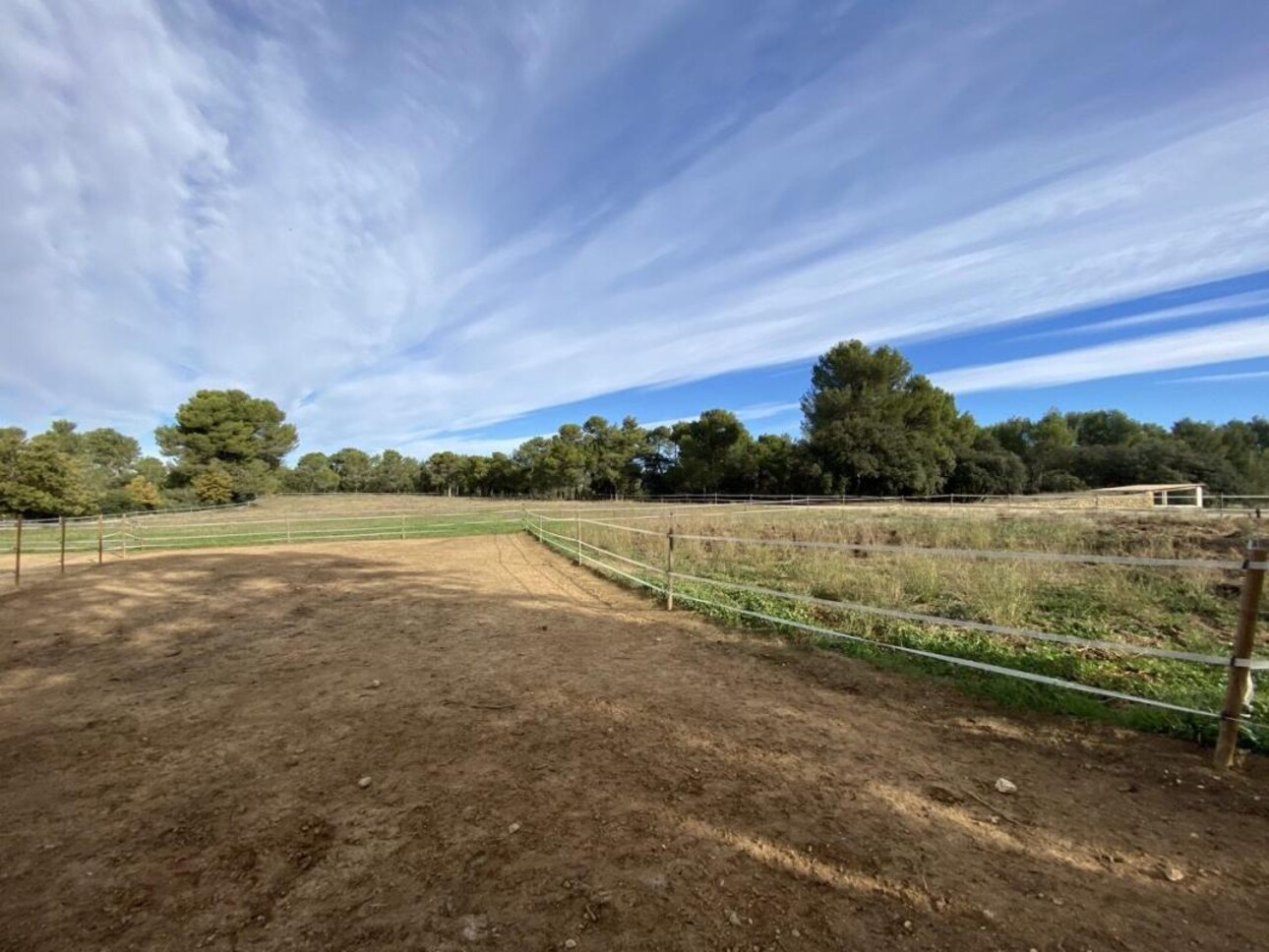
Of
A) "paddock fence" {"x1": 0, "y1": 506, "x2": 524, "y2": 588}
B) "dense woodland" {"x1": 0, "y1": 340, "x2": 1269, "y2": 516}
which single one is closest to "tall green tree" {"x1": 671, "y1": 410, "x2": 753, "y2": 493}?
"dense woodland" {"x1": 0, "y1": 340, "x2": 1269, "y2": 516}

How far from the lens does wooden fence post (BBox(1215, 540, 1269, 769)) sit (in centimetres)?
288

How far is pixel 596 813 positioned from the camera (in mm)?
2707

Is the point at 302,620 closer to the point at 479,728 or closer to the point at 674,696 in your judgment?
the point at 479,728

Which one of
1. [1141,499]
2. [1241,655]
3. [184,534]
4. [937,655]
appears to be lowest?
[184,534]

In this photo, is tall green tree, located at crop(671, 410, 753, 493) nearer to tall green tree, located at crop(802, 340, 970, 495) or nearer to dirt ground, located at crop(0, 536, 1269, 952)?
tall green tree, located at crop(802, 340, 970, 495)

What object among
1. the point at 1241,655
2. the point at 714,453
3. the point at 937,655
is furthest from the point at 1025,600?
the point at 714,453

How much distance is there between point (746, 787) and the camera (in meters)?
2.92

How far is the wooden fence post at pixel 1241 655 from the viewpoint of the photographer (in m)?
2.88

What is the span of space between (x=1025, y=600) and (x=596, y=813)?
5874 millimetres

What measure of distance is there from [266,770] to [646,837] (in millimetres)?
2261

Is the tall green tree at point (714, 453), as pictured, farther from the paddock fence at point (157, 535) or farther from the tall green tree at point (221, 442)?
the tall green tree at point (221, 442)

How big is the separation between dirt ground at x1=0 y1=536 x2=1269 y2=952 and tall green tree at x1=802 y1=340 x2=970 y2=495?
3988 centimetres

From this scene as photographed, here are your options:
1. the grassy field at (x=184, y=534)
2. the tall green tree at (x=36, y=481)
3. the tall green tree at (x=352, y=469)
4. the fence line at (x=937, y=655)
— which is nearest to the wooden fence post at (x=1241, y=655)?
the fence line at (x=937, y=655)

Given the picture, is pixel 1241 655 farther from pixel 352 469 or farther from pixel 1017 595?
pixel 352 469
